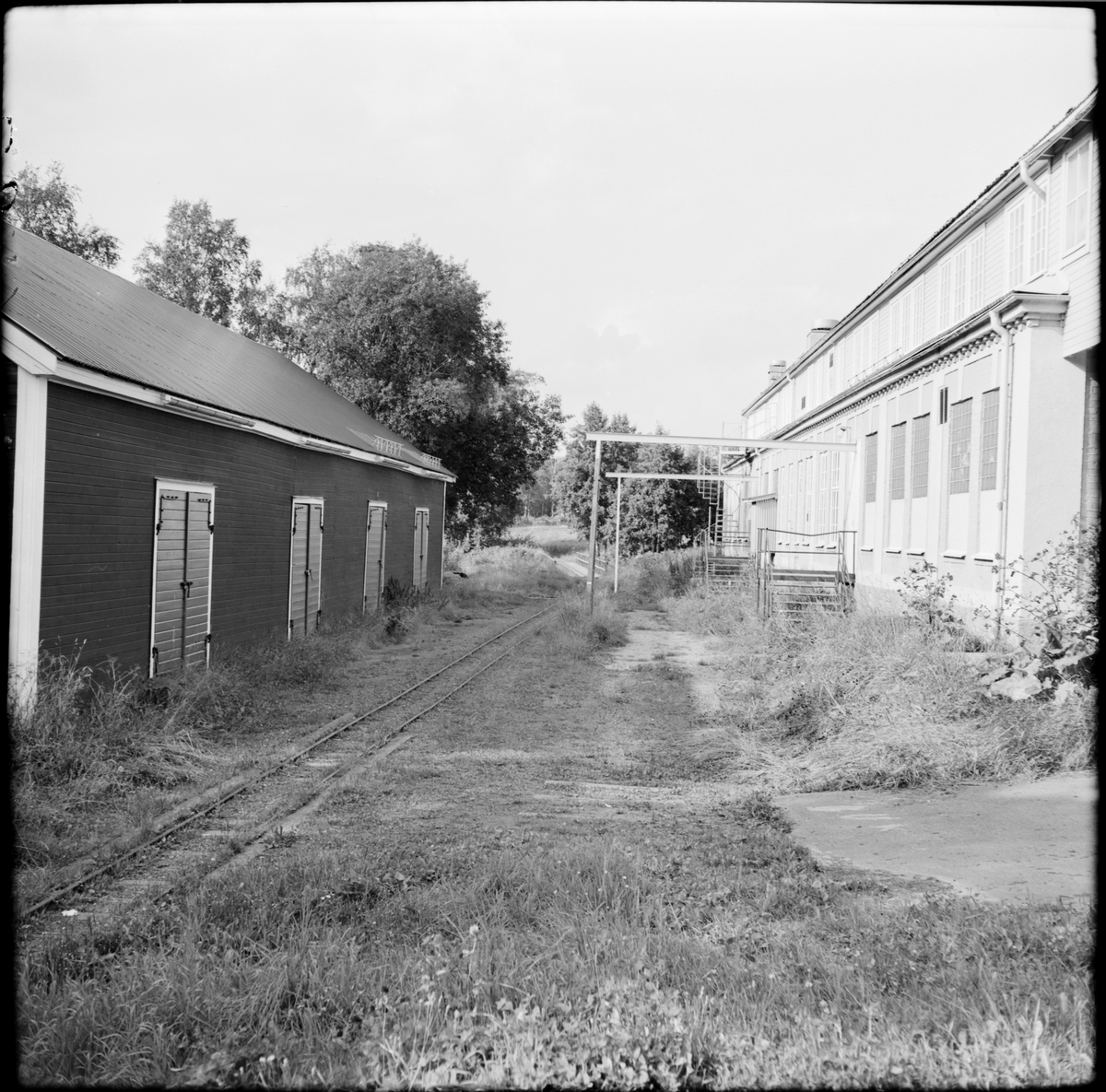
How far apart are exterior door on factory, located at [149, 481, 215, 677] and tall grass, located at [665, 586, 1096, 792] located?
6.30 m

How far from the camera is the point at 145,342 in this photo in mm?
11719

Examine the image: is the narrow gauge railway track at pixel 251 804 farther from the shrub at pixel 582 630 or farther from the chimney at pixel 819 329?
the chimney at pixel 819 329

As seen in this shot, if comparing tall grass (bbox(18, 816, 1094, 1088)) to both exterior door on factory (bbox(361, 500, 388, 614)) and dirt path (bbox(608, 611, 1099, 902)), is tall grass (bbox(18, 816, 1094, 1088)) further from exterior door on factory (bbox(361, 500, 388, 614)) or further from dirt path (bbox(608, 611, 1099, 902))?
exterior door on factory (bbox(361, 500, 388, 614))

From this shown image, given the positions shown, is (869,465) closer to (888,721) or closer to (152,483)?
(888,721)

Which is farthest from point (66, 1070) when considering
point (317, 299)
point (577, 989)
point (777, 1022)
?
point (317, 299)

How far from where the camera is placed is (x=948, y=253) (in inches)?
674

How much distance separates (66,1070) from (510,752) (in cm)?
566

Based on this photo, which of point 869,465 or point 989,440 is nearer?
point 989,440

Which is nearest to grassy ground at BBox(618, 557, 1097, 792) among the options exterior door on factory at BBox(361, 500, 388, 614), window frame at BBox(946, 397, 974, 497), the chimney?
window frame at BBox(946, 397, 974, 497)

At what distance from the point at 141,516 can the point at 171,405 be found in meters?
1.27

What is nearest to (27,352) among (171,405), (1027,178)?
(171,405)

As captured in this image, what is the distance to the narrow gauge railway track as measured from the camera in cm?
529

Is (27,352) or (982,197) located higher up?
(982,197)

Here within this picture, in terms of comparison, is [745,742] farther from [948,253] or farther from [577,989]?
[948,253]
